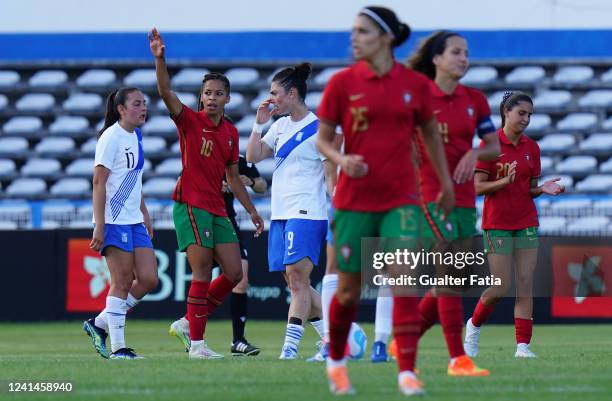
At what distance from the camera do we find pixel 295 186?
11.3 meters

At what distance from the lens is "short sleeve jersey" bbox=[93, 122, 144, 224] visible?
1138 cm

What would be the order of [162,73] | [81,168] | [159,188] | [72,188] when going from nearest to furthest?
[162,73], [159,188], [72,188], [81,168]

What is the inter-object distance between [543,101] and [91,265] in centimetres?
1049

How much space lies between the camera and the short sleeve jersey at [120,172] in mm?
11375

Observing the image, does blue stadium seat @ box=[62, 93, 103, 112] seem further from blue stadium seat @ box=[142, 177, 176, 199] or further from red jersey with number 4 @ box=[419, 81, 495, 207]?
red jersey with number 4 @ box=[419, 81, 495, 207]

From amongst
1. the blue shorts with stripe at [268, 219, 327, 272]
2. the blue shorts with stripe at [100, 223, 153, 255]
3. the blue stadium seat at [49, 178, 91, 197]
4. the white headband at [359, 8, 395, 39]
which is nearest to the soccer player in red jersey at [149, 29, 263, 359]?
the blue shorts with stripe at [268, 219, 327, 272]

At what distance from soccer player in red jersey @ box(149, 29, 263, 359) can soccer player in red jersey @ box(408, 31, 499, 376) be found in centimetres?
235

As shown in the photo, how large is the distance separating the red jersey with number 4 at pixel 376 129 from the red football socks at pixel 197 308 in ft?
12.2

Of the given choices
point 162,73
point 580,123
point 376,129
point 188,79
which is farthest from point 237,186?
point 580,123

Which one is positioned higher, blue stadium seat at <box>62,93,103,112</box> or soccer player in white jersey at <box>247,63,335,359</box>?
blue stadium seat at <box>62,93,103,112</box>

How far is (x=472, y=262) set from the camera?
10.6 m

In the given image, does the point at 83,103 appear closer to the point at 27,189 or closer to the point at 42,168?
the point at 42,168

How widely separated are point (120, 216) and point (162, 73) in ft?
4.89

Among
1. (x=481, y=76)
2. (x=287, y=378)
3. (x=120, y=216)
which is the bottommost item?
(x=287, y=378)
